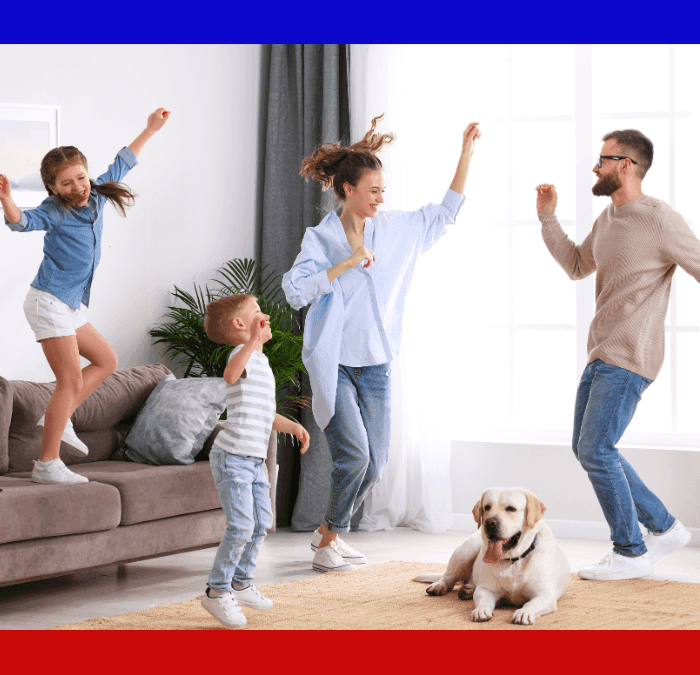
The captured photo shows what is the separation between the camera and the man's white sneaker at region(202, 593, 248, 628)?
265 centimetres

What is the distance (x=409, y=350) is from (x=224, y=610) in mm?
2180

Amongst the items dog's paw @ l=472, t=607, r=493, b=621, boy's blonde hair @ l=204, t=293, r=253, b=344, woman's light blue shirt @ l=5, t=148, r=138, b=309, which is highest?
woman's light blue shirt @ l=5, t=148, r=138, b=309

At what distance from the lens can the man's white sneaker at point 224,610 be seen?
265 cm

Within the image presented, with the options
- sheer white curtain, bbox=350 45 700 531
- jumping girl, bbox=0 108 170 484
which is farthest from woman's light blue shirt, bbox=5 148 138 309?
sheer white curtain, bbox=350 45 700 531

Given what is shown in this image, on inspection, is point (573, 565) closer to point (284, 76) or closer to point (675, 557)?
point (675, 557)

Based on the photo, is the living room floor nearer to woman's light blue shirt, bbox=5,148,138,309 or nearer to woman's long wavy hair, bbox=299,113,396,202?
woman's light blue shirt, bbox=5,148,138,309

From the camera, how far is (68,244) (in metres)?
3.19

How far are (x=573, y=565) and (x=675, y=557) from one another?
1.55 feet

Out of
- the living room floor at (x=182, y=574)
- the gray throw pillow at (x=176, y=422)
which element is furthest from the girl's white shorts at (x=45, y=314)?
the living room floor at (x=182, y=574)

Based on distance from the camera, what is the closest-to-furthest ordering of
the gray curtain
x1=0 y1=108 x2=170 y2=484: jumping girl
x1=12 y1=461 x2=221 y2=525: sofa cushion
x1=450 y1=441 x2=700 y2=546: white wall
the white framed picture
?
x1=0 y1=108 x2=170 y2=484: jumping girl < x1=12 y1=461 x2=221 y2=525: sofa cushion < the white framed picture < x1=450 y1=441 x2=700 y2=546: white wall < the gray curtain

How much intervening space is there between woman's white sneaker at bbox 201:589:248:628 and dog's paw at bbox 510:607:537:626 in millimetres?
762

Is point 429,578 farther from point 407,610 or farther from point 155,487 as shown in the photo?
point 155,487

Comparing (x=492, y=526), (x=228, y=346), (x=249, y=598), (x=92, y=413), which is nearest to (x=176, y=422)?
(x=92, y=413)

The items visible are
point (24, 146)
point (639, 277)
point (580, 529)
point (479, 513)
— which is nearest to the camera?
point (479, 513)
